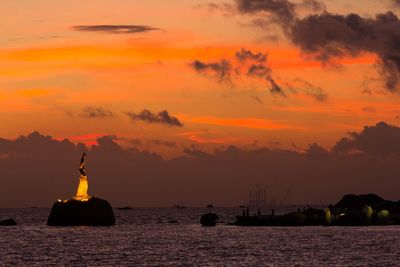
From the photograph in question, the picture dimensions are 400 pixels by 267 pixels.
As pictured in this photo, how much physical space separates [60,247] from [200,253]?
2699 cm

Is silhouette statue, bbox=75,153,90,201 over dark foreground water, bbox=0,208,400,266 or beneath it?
over

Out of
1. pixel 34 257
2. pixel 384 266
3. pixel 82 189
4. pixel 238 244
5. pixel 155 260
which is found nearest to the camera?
pixel 384 266

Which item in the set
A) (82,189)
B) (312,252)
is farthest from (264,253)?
(82,189)

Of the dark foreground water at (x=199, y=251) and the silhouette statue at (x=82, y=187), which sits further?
the silhouette statue at (x=82, y=187)

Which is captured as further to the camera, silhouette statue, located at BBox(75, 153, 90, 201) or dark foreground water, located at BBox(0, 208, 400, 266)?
silhouette statue, located at BBox(75, 153, 90, 201)

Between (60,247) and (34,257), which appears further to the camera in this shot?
(60,247)

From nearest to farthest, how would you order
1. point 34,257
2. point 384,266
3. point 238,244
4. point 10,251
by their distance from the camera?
point 384,266, point 34,257, point 10,251, point 238,244

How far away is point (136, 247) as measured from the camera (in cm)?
14588

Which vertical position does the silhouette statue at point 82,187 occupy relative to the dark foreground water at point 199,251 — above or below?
above

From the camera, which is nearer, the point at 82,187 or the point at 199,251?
the point at 199,251

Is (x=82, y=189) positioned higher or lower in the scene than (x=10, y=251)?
higher

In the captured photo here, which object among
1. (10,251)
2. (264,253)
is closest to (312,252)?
(264,253)

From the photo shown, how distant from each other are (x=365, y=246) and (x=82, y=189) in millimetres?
73820

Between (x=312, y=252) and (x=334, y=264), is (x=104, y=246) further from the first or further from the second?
(x=334, y=264)
